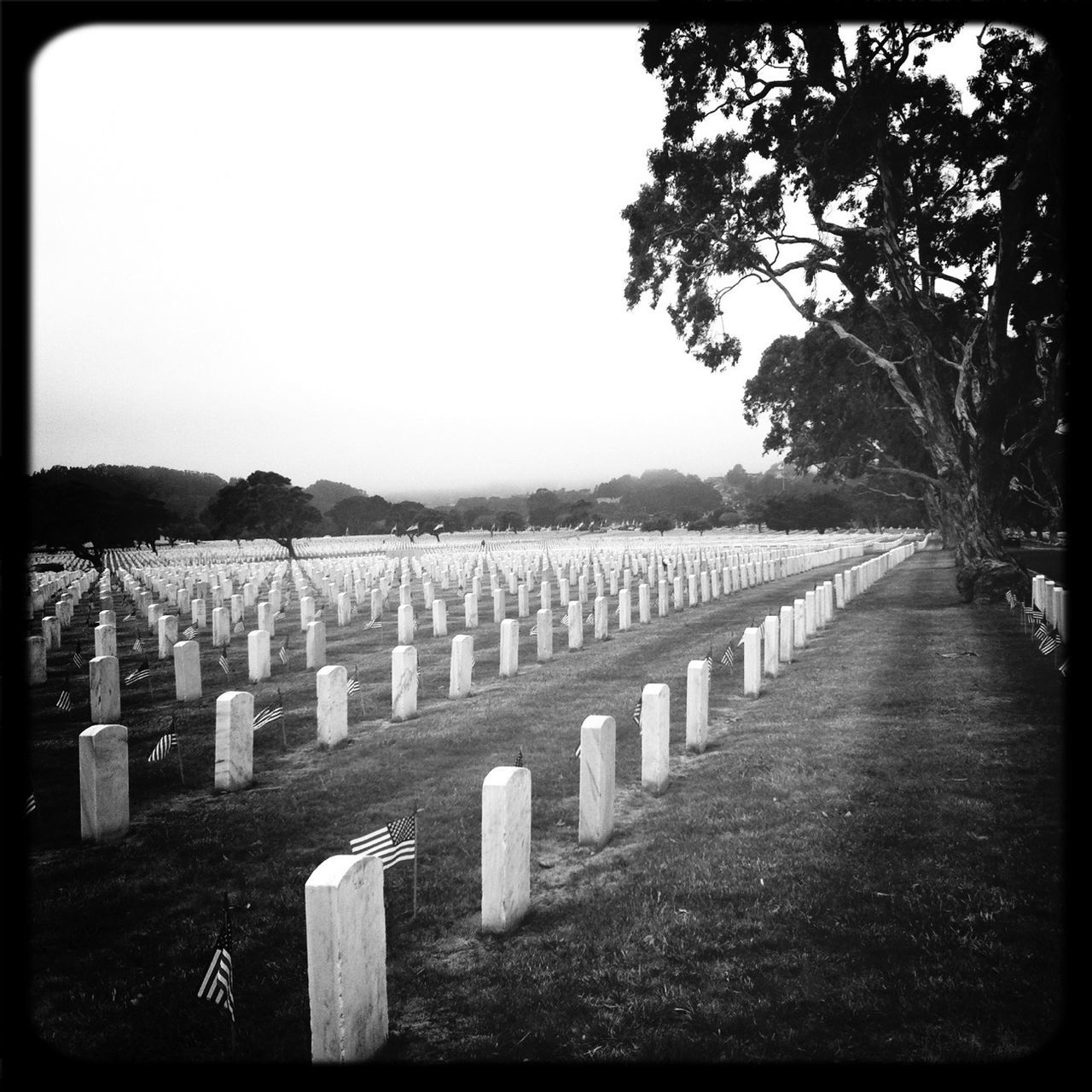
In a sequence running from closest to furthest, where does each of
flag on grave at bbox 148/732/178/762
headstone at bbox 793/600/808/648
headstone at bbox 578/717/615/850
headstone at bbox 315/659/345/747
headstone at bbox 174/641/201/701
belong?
headstone at bbox 578/717/615/850 → flag on grave at bbox 148/732/178/762 → headstone at bbox 315/659/345/747 → headstone at bbox 174/641/201/701 → headstone at bbox 793/600/808/648

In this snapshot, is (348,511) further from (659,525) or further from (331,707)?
(331,707)

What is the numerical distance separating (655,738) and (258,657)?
23.7 ft

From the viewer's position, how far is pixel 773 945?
3.61m

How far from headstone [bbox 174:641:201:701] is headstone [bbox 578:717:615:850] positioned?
21.8 ft

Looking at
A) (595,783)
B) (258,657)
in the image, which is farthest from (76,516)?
(595,783)

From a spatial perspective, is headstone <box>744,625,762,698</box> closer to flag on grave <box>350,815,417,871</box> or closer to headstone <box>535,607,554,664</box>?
headstone <box>535,607,554,664</box>

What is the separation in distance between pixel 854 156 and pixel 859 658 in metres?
13.4

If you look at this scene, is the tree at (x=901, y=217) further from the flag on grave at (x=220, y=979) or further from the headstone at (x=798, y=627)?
the flag on grave at (x=220, y=979)

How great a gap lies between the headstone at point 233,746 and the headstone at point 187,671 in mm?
3679

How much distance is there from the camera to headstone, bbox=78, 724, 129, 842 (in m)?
5.12

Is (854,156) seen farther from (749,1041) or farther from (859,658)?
(749,1041)

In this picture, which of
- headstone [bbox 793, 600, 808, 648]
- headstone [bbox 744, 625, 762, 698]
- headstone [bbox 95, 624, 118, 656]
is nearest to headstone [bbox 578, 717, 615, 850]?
headstone [bbox 744, 625, 762, 698]

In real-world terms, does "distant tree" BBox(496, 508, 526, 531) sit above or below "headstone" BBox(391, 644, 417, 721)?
above

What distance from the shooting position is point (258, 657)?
35.8 feet
